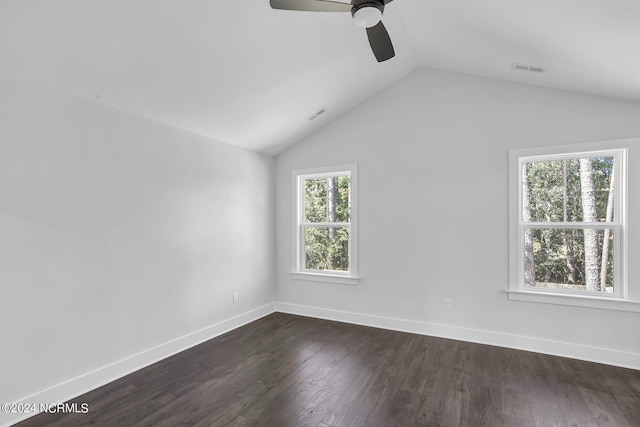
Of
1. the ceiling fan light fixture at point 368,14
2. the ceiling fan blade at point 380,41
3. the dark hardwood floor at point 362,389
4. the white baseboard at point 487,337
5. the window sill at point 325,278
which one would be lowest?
the dark hardwood floor at point 362,389

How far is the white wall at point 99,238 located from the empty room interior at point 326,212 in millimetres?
16

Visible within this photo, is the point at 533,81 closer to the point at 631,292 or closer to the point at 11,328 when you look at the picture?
the point at 631,292

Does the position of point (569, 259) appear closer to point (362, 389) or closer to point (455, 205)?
point (455, 205)

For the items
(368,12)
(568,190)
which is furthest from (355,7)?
(568,190)

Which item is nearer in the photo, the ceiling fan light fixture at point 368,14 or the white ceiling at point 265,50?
the ceiling fan light fixture at point 368,14

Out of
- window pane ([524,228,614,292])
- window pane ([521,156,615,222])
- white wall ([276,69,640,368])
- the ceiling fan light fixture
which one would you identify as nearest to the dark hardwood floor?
white wall ([276,69,640,368])

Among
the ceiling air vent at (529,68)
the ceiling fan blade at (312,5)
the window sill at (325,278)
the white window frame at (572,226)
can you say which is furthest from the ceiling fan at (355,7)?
the window sill at (325,278)

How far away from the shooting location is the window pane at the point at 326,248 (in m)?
4.52

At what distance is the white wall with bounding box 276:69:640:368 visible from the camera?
3125mm

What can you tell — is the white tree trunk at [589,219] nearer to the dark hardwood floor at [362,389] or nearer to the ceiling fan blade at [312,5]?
the dark hardwood floor at [362,389]

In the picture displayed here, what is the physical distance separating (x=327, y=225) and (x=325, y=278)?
0.75m

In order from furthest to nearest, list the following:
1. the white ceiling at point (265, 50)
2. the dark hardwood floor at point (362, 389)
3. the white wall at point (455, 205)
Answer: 1. the white wall at point (455, 205)
2. the dark hardwood floor at point (362, 389)
3. the white ceiling at point (265, 50)

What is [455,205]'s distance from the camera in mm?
3727

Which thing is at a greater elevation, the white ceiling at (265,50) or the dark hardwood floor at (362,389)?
the white ceiling at (265,50)
